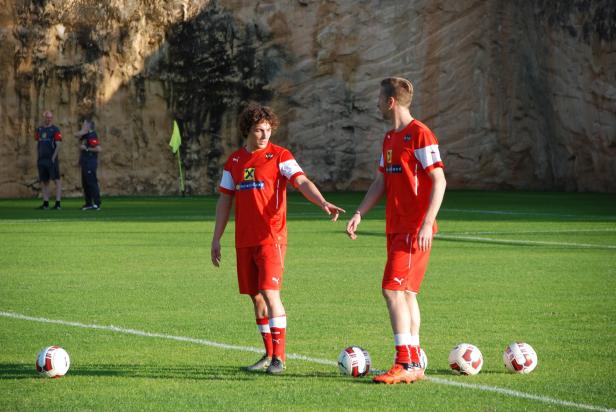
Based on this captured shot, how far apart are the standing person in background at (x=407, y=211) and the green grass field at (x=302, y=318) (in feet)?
1.13

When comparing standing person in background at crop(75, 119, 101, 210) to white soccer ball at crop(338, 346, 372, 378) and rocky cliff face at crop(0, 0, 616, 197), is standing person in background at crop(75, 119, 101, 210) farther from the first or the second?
white soccer ball at crop(338, 346, 372, 378)

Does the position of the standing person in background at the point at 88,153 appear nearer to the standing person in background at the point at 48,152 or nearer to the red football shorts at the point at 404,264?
the standing person in background at the point at 48,152

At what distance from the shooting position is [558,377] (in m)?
7.93

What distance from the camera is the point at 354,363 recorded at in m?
7.86

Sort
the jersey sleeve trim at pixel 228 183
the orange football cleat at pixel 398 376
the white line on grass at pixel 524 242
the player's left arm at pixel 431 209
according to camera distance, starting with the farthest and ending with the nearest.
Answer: the white line on grass at pixel 524 242 < the jersey sleeve trim at pixel 228 183 < the player's left arm at pixel 431 209 < the orange football cleat at pixel 398 376

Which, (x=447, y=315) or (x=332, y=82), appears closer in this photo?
(x=447, y=315)

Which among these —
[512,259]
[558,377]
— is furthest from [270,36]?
[558,377]

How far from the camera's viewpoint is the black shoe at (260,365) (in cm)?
822

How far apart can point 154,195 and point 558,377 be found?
3510 centimetres

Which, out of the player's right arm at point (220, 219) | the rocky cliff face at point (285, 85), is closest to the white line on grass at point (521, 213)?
the rocky cliff face at point (285, 85)

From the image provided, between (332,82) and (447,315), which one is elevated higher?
(332,82)

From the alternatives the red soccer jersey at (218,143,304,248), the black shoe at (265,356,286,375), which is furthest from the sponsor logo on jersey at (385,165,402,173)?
the black shoe at (265,356,286,375)

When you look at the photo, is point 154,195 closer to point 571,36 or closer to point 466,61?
point 466,61

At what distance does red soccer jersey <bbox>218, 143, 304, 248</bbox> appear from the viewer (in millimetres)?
8398
